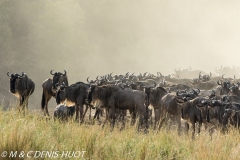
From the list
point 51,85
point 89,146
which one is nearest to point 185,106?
point 89,146

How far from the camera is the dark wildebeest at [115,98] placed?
1730 cm

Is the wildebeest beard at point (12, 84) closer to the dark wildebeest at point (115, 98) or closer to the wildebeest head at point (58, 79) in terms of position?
the wildebeest head at point (58, 79)

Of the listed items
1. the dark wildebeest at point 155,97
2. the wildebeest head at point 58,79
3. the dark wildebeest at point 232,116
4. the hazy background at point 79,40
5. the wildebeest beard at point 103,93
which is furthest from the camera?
the hazy background at point 79,40

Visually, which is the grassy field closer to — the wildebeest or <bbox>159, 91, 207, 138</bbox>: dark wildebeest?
<bbox>159, 91, 207, 138</bbox>: dark wildebeest

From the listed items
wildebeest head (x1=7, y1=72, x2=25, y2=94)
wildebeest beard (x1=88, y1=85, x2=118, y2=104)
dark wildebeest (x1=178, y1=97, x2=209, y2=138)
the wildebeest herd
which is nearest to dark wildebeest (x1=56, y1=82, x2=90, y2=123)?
the wildebeest herd

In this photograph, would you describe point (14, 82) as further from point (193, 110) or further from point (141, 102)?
point (193, 110)

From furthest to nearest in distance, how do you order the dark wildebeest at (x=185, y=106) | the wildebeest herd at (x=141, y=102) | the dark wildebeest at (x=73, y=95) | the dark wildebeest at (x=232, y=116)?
the dark wildebeest at (x=73, y=95)
the dark wildebeest at (x=185, y=106)
the wildebeest herd at (x=141, y=102)
the dark wildebeest at (x=232, y=116)

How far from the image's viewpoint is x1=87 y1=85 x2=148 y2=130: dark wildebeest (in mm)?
17297

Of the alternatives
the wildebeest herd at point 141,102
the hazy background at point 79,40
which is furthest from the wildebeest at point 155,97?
the hazy background at point 79,40

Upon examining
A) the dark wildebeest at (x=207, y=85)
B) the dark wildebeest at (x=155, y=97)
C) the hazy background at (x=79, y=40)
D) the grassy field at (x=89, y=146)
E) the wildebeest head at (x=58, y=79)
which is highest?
the hazy background at (x=79, y=40)

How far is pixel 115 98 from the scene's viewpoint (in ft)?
57.2

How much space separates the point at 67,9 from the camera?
58031mm

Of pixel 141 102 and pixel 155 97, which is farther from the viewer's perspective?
pixel 155 97

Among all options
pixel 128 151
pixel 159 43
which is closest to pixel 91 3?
pixel 159 43
